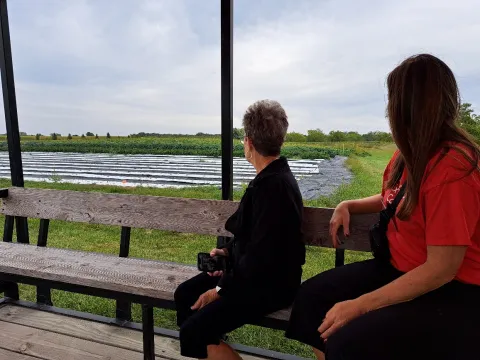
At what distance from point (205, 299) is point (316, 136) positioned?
158 centimetres

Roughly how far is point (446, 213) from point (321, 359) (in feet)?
2.57

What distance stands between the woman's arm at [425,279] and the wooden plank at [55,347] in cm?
148

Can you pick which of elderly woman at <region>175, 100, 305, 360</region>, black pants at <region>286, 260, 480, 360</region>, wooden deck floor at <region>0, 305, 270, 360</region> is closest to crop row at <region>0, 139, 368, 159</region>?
elderly woman at <region>175, 100, 305, 360</region>

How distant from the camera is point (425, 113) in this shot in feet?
4.08

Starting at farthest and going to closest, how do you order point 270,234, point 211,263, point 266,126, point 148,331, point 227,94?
point 227,94, point 148,331, point 211,263, point 266,126, point 270,234

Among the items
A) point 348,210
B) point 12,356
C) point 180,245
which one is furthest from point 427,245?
point 180,245

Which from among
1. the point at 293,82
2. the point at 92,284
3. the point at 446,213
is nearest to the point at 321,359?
the point at 446,213

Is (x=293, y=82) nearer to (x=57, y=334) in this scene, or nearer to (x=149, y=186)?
(x=57, y=334)

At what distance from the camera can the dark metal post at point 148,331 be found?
2006 mm

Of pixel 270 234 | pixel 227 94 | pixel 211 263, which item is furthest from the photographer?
pixel 227 94

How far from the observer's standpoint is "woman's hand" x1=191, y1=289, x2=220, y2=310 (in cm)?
171

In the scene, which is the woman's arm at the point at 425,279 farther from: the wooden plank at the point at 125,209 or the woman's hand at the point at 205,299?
the wooden plank at the point at 125,209

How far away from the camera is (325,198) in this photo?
3844 mm

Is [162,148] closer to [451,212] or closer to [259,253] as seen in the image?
[259,253]
